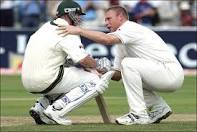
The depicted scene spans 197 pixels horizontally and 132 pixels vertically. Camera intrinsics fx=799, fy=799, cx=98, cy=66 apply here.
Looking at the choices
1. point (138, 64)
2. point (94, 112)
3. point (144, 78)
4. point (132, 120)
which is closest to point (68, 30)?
point (138, 64)

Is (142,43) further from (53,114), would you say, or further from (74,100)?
(53,114)

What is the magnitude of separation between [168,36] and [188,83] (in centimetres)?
349

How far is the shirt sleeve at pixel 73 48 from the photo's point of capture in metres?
9.37

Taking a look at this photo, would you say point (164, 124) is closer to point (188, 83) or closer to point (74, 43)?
point (74, 43)

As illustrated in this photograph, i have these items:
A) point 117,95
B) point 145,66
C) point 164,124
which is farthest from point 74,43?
point 117,95

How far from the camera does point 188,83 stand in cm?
1875

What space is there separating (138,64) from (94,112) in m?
2.97

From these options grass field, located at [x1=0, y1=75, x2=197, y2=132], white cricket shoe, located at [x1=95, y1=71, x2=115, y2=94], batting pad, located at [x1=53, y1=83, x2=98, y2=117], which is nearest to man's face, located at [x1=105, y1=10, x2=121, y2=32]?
white cricket shoe, located at [x1=95, y1=71, x2=115, y2=94]

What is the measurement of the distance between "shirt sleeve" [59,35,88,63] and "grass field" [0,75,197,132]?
2.73ft

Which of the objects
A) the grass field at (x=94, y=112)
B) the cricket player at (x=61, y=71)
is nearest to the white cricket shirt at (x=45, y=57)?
the cricket player at (x=61, y=71)

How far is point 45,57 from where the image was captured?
9.60 metres

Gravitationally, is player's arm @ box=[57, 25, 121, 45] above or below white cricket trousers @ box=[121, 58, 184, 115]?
above

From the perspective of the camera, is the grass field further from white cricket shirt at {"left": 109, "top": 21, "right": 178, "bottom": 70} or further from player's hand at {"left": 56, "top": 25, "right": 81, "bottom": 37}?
player's hand at {"left": 56, "top": 25, "right": 81, "bottom": 37}

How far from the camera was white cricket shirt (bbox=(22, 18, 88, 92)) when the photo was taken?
9562mm
